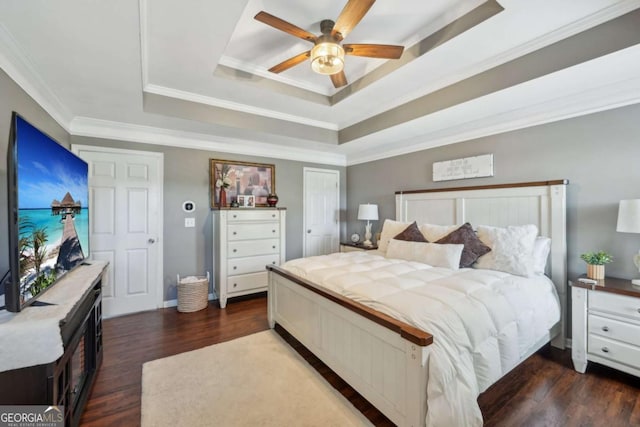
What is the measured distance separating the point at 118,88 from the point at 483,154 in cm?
382

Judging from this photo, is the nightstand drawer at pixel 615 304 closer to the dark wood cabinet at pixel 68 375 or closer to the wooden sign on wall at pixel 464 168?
the wooden sign on wall at pixel 464 168

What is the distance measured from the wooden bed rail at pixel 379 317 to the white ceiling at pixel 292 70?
6.46ft

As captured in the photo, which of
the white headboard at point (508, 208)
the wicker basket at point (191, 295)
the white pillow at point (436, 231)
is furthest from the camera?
the wicker basket at point (191, 295)

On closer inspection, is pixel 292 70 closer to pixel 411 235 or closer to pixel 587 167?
pixel 411 235

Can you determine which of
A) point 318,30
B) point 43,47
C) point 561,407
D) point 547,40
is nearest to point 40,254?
point 43,47

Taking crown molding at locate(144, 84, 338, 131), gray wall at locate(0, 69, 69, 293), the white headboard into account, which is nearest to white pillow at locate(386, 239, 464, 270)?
the white headboard

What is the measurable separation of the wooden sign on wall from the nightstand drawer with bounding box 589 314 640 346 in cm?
166

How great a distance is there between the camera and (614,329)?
6.74 ft

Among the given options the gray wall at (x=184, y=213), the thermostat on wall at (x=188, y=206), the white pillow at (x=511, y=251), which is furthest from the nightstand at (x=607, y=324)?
the thermostat on wall at (x=188, y=206)

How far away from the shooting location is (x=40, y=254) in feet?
4.62

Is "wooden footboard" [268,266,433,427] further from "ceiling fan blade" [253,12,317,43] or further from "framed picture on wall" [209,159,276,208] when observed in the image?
"framed picture on wall" [209,159,276,208]

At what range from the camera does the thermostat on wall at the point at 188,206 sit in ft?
12.4

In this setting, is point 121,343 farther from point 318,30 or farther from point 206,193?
point 318,30

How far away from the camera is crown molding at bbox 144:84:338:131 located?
284 cm
